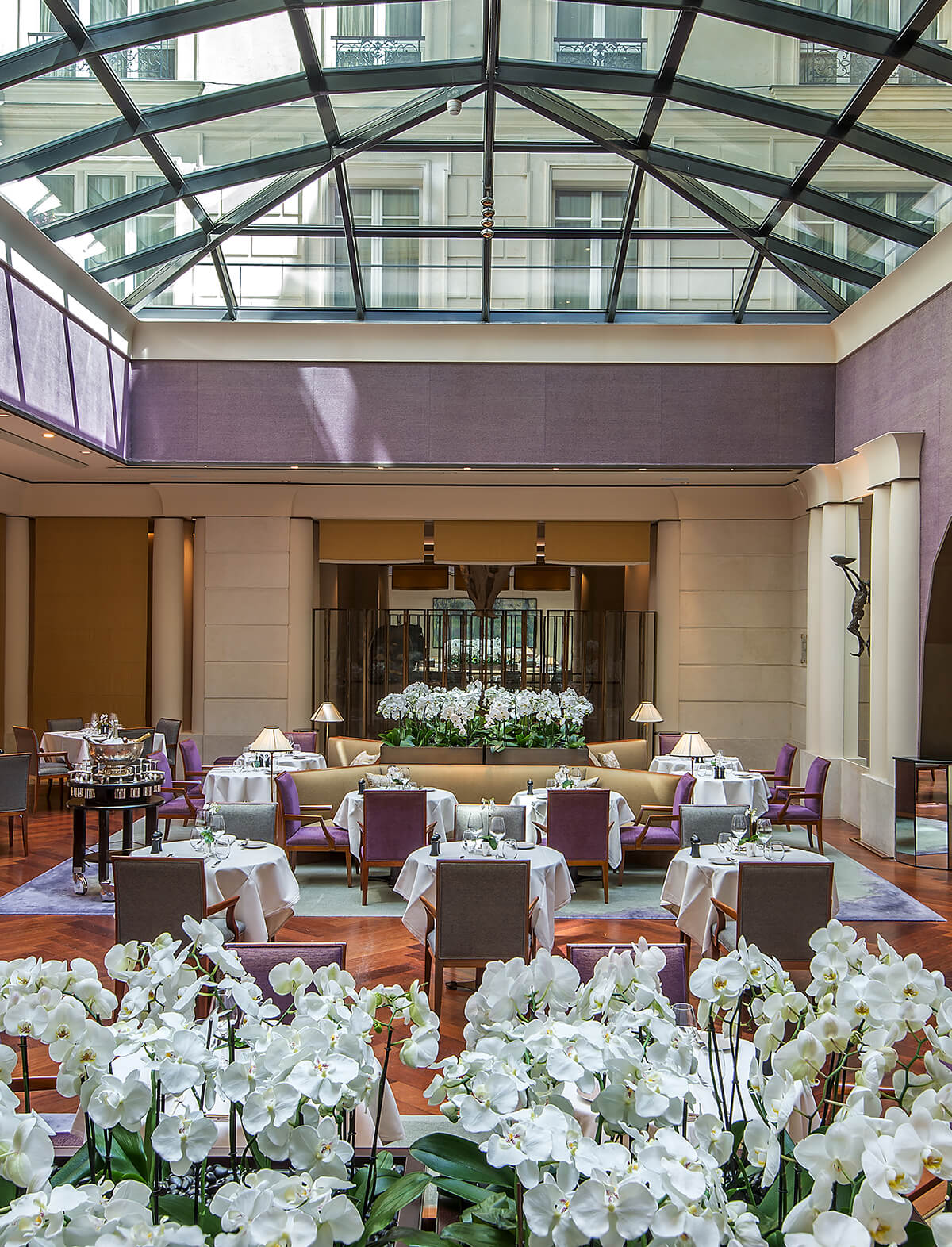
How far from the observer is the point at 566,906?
23.5 ft

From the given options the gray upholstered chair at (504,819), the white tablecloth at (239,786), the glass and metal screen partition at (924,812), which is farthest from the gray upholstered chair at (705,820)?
the white tablecloth at (239,786)

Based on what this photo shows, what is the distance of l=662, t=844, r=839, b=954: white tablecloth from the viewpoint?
5516 mm

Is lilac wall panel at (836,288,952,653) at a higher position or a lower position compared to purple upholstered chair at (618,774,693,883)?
higher

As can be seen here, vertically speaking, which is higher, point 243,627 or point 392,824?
point 243,627

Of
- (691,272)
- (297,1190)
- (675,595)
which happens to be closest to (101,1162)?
(297,1190)

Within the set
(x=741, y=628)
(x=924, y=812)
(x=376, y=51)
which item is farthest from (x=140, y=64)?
(x=741, y=628)

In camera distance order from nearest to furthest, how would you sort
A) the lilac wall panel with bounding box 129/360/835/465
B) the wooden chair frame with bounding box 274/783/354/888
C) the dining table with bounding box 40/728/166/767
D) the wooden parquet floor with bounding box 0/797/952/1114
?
the wooden parquet floor with bounding box 0/797/952/1114 < the wooden chair frame with bounding box 274/783/354/888 < the lilac wall panel with bounding box 129/360/835/465 < the dining table with bounding box 40/728/166/767

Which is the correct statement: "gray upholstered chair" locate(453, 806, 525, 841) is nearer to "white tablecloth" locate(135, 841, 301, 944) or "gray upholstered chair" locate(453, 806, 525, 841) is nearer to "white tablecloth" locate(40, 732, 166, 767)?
"white tablecloth" locate(135, 841, 301, 944)

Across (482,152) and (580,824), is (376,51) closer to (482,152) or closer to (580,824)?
(482,152)

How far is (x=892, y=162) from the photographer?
757cm

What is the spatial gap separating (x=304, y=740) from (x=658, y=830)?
432cm

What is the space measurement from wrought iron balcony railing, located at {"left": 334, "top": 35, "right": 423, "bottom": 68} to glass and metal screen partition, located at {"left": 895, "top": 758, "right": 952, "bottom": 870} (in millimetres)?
6999

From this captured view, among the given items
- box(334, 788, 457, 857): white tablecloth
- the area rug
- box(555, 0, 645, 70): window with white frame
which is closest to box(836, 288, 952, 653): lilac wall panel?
the area rug

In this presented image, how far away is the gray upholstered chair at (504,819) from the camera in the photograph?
6.15 meters
